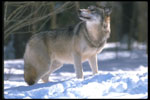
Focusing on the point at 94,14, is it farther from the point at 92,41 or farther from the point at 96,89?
the point at 96,89

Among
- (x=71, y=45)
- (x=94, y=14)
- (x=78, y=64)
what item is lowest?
(x=78, y=64)

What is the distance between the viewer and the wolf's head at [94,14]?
729 cm

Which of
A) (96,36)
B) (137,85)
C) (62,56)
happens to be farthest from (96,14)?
(137,85)

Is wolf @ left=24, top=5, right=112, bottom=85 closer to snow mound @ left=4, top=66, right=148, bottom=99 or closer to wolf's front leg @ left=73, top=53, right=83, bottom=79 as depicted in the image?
wolf's front leg @ left=73, top=53, right=83, bottom=79

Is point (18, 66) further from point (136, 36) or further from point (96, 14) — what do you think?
point (136, 36)

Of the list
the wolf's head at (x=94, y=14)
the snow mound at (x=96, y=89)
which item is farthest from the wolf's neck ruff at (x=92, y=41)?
the snow mound at (x=96, y=89)

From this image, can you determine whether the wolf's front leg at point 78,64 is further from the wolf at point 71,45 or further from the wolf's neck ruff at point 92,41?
the wolf's neck ruff at point 92,41

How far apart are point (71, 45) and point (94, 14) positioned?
85 cm

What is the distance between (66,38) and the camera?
7914 millimetres

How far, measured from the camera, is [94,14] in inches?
290

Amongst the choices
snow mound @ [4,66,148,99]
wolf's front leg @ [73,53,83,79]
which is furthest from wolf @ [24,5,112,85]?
snow mound @ [4,66,148,99]

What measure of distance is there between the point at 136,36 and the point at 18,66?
1683 cm

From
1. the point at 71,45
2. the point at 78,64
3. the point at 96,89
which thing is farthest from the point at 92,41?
the point at 96,89

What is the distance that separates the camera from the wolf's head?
7285 millimetres
